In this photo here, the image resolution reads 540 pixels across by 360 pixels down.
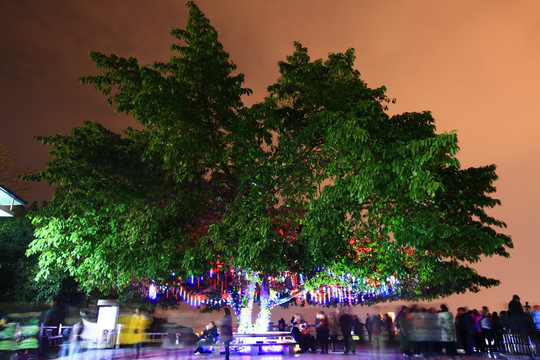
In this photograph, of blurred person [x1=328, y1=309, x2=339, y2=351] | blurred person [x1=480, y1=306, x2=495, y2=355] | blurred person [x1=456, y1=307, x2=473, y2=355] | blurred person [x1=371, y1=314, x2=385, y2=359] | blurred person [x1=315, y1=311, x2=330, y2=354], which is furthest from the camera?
blurred person [x1=328, y1=309, x2=339, y2=351]

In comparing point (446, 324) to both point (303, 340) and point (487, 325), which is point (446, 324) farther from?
point (303, 340)

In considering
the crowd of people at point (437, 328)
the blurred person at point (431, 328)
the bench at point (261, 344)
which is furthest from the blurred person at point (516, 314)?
the bench at point (261, 344)

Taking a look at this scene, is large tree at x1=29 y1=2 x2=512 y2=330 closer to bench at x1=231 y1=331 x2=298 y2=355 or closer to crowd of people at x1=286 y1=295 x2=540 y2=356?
crowd of people at x1=286 y1=295 x2=540 y2=356

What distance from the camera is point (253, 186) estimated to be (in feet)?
41.9

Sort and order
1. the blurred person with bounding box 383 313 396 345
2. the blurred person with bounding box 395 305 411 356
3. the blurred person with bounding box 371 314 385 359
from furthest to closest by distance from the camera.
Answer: the blurred person with bounding box 383 313 396 345 < the blurred person with bounding box 371 314 385 359 < the blurred person with bounding box 395 305 411 356

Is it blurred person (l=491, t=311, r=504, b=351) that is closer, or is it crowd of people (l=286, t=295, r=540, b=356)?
crowd of people (l=286, t=295, r=540, b=356)

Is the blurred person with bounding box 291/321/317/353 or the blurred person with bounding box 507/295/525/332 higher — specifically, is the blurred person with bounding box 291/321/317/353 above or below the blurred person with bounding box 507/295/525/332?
below

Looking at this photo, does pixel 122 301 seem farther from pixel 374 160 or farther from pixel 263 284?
pixel 374 160

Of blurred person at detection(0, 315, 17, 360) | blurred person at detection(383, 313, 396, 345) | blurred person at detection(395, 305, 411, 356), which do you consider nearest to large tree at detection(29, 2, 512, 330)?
blurred person at detection(395, 305, 411, 356)

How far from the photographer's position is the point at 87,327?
12.7m

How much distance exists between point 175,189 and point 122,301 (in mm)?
17219

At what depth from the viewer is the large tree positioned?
10875 mm

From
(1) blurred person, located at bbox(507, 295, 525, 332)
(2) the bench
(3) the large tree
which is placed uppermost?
(3) the large tree

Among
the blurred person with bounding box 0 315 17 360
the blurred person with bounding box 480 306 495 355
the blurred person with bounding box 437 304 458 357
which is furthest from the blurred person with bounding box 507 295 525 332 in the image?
the blurred person with bounding box 0 315 17 360
